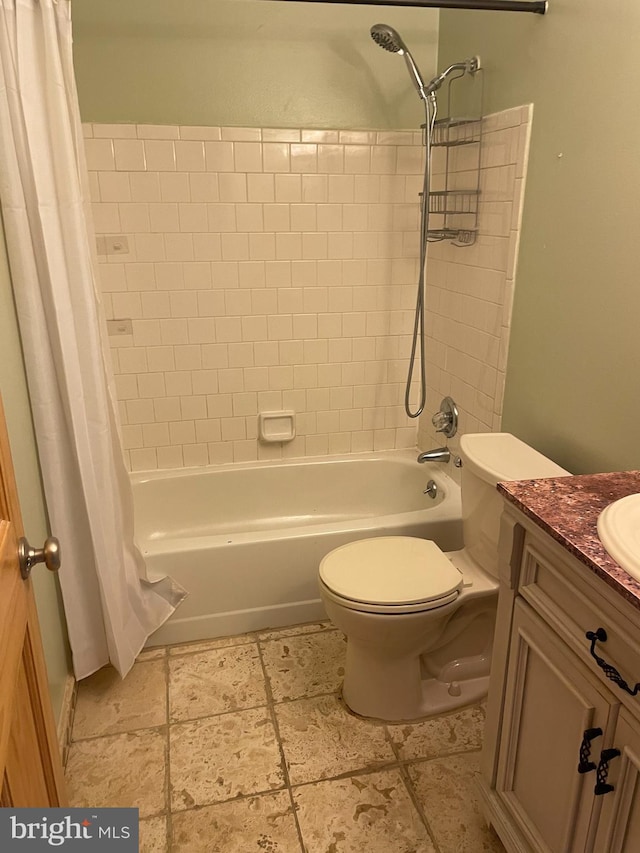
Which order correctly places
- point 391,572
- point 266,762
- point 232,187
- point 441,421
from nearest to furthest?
1. point 266,762
2. point 391,572
3. point 232,187
4. point 441,421

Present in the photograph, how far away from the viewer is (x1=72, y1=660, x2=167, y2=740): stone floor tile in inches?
74.6

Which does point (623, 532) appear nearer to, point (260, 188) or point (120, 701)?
point (120, 701)

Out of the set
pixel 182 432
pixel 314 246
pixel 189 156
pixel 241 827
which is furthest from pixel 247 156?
pixel 241 827

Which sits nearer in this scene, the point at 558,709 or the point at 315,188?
the point at 558,709

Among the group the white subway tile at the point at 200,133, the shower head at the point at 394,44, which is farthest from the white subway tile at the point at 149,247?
the shower head at the point at 394,44

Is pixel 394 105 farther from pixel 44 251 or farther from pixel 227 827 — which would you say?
pixel 227 827

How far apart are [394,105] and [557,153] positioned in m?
0.95

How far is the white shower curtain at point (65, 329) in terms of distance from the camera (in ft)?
4.97

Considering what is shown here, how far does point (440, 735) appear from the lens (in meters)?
1.86

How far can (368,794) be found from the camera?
1.67m

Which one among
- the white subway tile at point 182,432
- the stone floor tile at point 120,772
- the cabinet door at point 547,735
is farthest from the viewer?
the white subway tile at point 182,432

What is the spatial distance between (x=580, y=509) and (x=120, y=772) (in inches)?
54.7

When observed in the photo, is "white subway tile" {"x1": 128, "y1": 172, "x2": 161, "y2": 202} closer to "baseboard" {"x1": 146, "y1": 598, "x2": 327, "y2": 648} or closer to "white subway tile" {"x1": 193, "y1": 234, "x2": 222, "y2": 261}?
"white subway tile" {"x1": 193, "y1": 234, "x2": 222, "y2": 261}

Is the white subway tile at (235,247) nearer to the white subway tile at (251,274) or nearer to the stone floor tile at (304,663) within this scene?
the white subway tile at (251,274)
